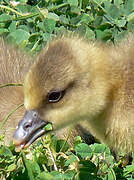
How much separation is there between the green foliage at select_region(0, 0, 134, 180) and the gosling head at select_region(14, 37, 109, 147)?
0.09m

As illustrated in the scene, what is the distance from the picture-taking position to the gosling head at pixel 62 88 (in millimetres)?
1935

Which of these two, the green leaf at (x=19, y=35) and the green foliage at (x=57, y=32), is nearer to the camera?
the green foliage at (x=57, y=32)

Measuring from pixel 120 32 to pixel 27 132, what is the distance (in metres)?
0.97

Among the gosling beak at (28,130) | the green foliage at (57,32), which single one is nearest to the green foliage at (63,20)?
the green foliage at (57,32)

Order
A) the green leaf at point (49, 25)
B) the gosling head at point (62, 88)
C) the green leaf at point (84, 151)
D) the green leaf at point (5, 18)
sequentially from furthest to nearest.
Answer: the green leaf at point (5, 18) → the green leaf at point (49, 25) → the green leaf at point (84, 151) → the gosling head at point (62, 88)

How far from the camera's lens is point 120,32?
2762 mm

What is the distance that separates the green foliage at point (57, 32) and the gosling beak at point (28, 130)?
4cm

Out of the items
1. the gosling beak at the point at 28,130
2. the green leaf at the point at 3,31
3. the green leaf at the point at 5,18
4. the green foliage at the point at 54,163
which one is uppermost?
the green leaf at the point at 5,18

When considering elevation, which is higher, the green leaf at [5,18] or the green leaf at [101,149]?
the green leaf at [5,18]

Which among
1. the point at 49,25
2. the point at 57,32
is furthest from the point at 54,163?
the point at 49,25

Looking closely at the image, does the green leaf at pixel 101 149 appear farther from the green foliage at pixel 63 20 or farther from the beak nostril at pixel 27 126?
the green foliage at pixel 63 20

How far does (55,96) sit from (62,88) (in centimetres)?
4

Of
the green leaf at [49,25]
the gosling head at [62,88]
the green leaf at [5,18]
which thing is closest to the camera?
the gosling head at [62,88]

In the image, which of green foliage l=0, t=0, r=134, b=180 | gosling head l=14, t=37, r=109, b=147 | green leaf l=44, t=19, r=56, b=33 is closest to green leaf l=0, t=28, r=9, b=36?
green foliage l=0, t=0, r=134, b=180
